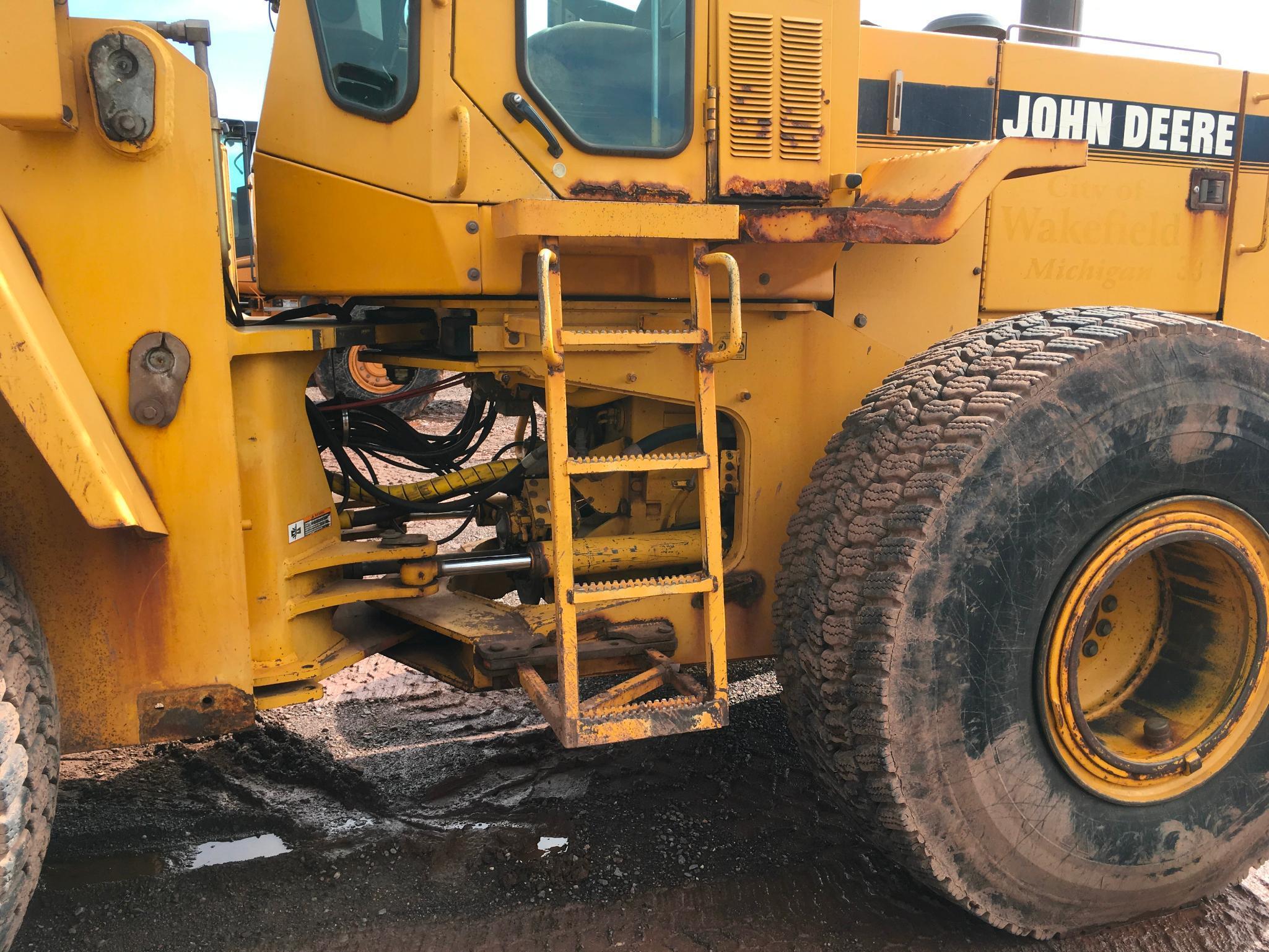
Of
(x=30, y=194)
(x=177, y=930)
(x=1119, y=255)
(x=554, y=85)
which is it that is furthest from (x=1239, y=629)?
(x=30, y=194)

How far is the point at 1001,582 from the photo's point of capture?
2.53 m

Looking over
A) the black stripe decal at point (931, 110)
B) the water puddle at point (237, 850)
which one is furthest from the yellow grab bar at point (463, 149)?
the water puddle at point (237, 850)

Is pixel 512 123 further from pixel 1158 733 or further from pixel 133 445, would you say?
pixel 1158 733

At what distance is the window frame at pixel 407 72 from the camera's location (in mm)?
2713

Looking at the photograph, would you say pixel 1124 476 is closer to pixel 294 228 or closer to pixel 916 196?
pixel 916 196

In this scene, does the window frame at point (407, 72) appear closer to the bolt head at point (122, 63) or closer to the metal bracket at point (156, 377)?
the bolt head at point (122, 63)

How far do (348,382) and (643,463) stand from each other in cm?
465

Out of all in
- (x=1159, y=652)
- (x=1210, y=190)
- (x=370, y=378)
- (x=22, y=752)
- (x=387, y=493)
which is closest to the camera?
(x=22, y=752)

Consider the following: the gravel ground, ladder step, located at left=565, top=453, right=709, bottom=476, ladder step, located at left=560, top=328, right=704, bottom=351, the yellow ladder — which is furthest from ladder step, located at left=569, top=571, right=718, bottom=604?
the gravel ground

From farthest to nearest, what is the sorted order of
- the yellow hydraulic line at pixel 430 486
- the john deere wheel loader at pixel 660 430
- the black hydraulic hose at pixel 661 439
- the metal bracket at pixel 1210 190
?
the metal bracket at pixel 1210 190 < the yellow hydraulic line at pixel 430 486 < the black hydraulic hose at pixel 661 439 < the john deere wheel loader at pixel 660 430

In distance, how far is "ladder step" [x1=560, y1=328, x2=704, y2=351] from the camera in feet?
8.40

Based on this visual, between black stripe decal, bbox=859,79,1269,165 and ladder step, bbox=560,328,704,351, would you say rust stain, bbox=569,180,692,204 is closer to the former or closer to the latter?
ladder step, bbox=560,328,704,351

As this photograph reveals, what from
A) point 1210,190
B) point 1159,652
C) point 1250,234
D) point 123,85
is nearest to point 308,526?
point 123,85

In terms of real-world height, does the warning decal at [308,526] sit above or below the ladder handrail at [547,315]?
below
